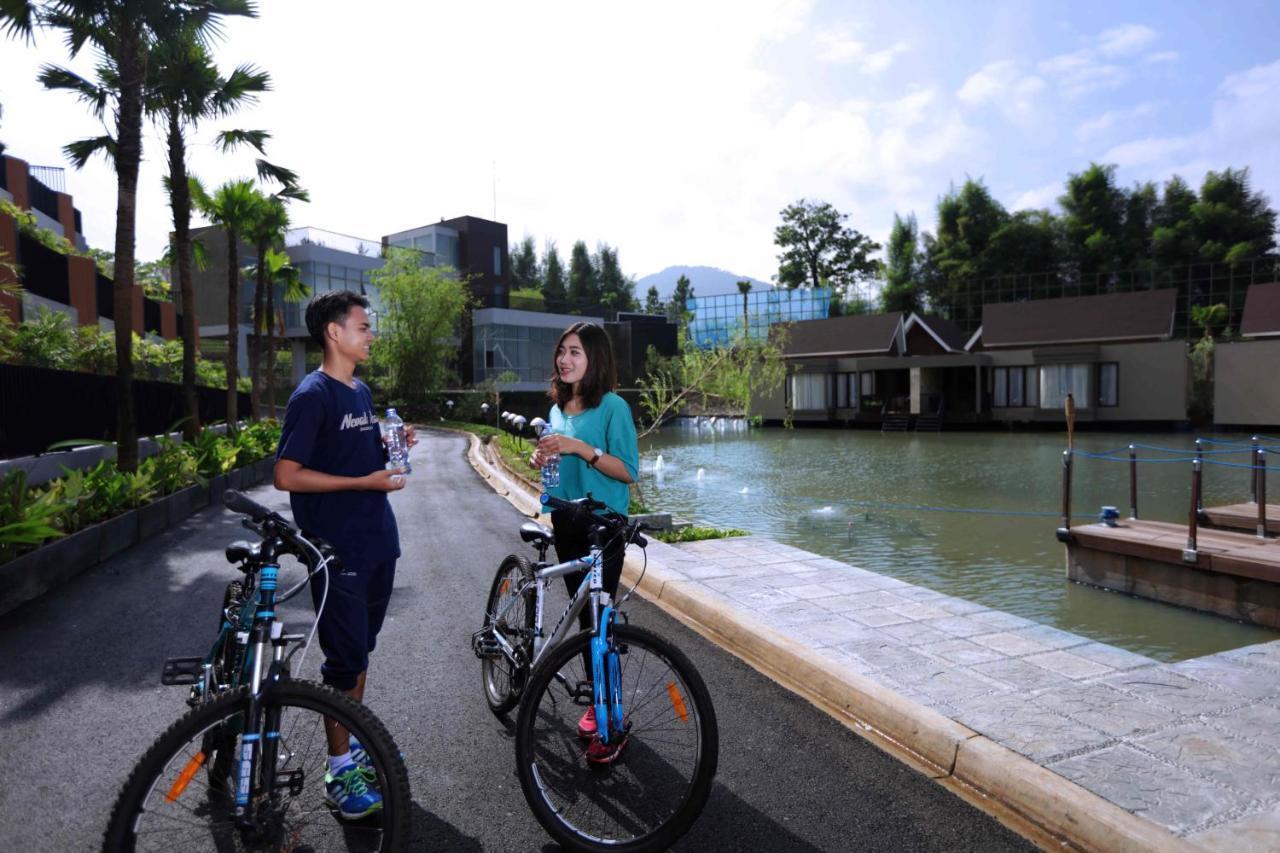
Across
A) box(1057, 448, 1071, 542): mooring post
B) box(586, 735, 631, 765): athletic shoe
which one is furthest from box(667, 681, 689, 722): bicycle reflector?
box(1057, 448, 1071, 542): mooring post

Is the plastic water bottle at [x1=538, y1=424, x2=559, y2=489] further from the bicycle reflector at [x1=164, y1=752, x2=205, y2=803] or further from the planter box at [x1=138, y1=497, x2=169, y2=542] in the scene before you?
the planter box at [x1=138, y1=497, x2=169, y2=542]

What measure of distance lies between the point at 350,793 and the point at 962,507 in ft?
48.4

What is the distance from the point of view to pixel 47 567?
7.05 m

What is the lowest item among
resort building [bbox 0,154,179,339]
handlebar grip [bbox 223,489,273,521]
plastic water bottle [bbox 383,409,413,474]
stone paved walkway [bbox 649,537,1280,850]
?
stone paved walkway [bbox 649,537,1280,850]

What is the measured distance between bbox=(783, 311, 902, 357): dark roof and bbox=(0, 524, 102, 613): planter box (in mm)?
39622

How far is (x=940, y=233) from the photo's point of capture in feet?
240

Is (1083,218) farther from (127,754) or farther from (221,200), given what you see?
(127,754)

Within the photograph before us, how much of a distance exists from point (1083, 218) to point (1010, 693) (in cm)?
7453

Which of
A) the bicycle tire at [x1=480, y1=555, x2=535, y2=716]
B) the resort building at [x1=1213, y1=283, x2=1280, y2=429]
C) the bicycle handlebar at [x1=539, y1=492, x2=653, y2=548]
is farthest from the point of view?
the resort building at [x1=1213, y1=283, x2=1280, y2=429]

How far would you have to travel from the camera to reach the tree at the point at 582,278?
95750 mm

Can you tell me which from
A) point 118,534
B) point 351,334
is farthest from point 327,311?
point 118,534

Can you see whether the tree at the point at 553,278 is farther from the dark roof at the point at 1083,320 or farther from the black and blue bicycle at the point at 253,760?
the black and blue bicycle at the point at 253,760

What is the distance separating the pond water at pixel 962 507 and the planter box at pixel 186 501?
303 inches

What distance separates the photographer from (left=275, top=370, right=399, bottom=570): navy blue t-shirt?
3.09 metres
